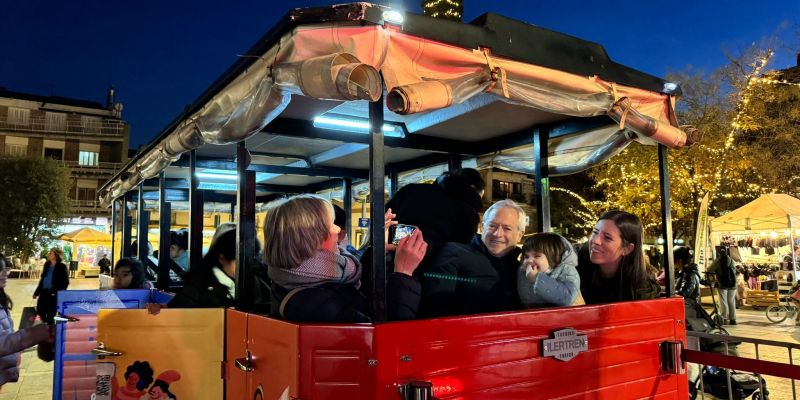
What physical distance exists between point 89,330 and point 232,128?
293 centimetres

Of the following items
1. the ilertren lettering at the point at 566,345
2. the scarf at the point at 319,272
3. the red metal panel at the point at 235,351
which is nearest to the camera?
the scarf at the point at 319,272

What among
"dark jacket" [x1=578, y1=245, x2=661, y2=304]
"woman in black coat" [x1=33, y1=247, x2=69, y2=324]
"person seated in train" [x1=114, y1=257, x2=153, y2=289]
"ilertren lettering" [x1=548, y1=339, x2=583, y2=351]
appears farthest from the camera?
"woman in black coat" [x1=33, y1=247, x2=69, y2=324]

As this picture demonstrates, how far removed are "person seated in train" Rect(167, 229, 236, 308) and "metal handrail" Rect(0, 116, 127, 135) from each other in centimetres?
5571

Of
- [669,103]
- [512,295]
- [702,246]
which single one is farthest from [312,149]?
[702,246]

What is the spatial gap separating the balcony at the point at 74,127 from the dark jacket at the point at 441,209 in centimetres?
5701

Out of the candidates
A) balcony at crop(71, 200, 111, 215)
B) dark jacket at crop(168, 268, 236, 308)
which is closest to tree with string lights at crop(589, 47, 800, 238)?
dark jacket at crop(168, 268, 236, 308)

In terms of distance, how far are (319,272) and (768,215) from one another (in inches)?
628

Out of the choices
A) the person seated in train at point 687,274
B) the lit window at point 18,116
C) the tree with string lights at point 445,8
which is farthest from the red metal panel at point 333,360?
the lit window at point 18,116

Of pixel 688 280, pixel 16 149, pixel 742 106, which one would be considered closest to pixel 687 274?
pixel 688 280

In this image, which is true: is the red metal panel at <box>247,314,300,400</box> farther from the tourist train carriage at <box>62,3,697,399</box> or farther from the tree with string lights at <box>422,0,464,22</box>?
the tree with string lights at <box>422,0,464,22</box>

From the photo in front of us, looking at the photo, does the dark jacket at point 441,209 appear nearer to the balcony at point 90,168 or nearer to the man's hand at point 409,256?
the man's hand at point 409,256

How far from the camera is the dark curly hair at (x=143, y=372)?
3.63 meters

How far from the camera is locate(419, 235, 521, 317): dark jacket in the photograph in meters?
2.83

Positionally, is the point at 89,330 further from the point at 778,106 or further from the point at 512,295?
the point at 778,106
